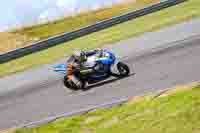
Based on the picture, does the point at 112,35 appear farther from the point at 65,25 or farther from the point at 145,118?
the point at 145,118

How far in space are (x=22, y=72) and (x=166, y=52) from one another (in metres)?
7.68

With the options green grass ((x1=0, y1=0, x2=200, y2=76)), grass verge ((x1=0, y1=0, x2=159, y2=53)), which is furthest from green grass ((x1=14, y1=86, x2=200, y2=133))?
grass verge ((x1=0, y1=0, x2=159, y2=53))

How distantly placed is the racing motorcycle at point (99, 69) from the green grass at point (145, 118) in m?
4.19

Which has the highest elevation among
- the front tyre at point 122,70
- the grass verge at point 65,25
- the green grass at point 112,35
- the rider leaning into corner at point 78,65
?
the rider leaning into corner at point 78,65

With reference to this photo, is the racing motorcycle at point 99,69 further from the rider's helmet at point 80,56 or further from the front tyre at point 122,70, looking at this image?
the rider's helmet at point 80,56

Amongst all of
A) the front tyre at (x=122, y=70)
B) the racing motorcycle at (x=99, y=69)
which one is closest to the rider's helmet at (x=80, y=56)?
the racing motorcycle at (x=99, y=69)

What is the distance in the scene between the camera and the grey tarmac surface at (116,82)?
17.4m

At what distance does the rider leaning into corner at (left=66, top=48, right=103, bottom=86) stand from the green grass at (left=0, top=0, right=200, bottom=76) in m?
8.13

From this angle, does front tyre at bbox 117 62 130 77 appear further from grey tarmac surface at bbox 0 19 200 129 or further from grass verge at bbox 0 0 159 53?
grass verge at bbox 0 0 159 53

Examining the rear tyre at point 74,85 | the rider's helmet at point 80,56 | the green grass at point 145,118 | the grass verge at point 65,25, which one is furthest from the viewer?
the grass verge at point 65,25

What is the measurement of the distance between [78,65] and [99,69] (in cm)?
72

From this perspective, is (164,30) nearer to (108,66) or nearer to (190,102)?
(108,66)

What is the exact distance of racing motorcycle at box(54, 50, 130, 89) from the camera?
19312mm

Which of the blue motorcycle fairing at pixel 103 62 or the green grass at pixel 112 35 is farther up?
the blue motorcycle fairing at pixel 103 62
